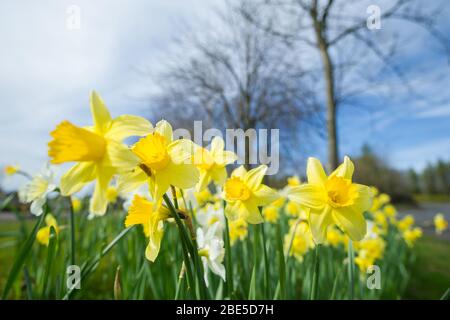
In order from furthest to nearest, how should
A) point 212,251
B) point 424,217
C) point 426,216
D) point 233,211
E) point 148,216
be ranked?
point 426,216 < point 424,217 < point 212,251 < point 233,211 < point 148,216

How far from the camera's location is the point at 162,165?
54 centimetres

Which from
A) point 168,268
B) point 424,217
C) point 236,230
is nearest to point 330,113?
point 236,230

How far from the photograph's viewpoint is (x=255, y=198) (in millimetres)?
732

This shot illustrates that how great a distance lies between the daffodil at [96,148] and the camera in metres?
0.46

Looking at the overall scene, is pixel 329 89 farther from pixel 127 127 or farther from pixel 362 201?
pixel 127 127

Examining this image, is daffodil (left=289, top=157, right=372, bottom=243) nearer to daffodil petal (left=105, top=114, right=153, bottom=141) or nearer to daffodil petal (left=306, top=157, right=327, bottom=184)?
daffodil petal (left=306, top=157, right=327, bottom=184)

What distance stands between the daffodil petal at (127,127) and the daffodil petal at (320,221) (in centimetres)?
36

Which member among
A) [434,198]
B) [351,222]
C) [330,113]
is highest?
[330,113]

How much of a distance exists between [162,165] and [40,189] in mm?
791

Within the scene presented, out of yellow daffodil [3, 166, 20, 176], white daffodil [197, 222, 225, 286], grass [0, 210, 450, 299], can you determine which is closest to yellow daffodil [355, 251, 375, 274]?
grass [0, 210, 450, 299]

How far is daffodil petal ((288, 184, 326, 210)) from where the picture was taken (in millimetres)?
630

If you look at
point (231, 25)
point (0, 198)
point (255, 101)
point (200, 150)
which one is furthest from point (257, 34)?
point (200, 150)

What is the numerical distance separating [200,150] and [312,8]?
5195 millimetres
